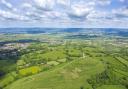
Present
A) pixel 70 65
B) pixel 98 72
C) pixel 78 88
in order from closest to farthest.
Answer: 1. pixel 78 88
2. pixel 98 72
3. pixel 70 65

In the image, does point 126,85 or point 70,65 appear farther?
point 70,65

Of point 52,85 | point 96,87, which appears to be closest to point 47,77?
point 52,85

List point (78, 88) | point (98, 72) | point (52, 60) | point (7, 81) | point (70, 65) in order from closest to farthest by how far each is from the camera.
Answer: point (78, 88) → point (7, 81) → point (98, 72) → point (70, 65) → point (52, 60)

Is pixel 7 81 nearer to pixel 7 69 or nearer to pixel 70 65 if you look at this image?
pixel 7 69

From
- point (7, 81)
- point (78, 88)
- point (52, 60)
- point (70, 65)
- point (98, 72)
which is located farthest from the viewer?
point (52, 60)

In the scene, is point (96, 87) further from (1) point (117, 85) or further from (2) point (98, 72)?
(2) point (98, 72)

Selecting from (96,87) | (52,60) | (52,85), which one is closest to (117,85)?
(96,87)
